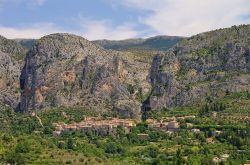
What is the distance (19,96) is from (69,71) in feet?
65.2

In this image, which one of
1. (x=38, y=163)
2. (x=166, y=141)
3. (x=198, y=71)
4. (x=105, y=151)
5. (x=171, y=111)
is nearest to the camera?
(x=38, y=163)

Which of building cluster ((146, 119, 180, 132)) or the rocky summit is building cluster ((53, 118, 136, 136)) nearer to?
building cluster ((146, 119, 180, 132))

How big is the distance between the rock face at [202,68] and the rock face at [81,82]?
8.38 m

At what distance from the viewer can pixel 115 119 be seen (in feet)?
552

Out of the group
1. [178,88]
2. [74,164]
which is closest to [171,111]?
[178,88]

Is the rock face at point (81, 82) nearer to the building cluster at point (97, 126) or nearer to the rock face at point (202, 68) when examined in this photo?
the rock face at point (202, 68)

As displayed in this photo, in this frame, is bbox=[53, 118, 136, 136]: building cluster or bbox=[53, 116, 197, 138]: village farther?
bbox=[53, 118, 136, 136]: building cluster

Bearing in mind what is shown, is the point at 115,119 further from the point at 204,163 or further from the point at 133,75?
the point at 204,163

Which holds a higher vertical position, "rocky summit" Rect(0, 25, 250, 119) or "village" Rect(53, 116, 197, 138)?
"rocky summit" Rect(0, 25, 250, 119)

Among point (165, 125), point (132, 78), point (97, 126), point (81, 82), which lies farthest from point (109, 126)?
point (132, 78)

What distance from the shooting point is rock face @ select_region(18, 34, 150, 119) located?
7141 inches

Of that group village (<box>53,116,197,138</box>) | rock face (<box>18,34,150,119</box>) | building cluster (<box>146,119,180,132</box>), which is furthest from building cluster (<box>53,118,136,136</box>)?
rock face (<box>18,34,150,119</box>)

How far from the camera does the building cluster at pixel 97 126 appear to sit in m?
150

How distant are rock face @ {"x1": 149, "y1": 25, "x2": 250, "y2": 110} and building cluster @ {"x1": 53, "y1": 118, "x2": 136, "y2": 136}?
20.3 m
